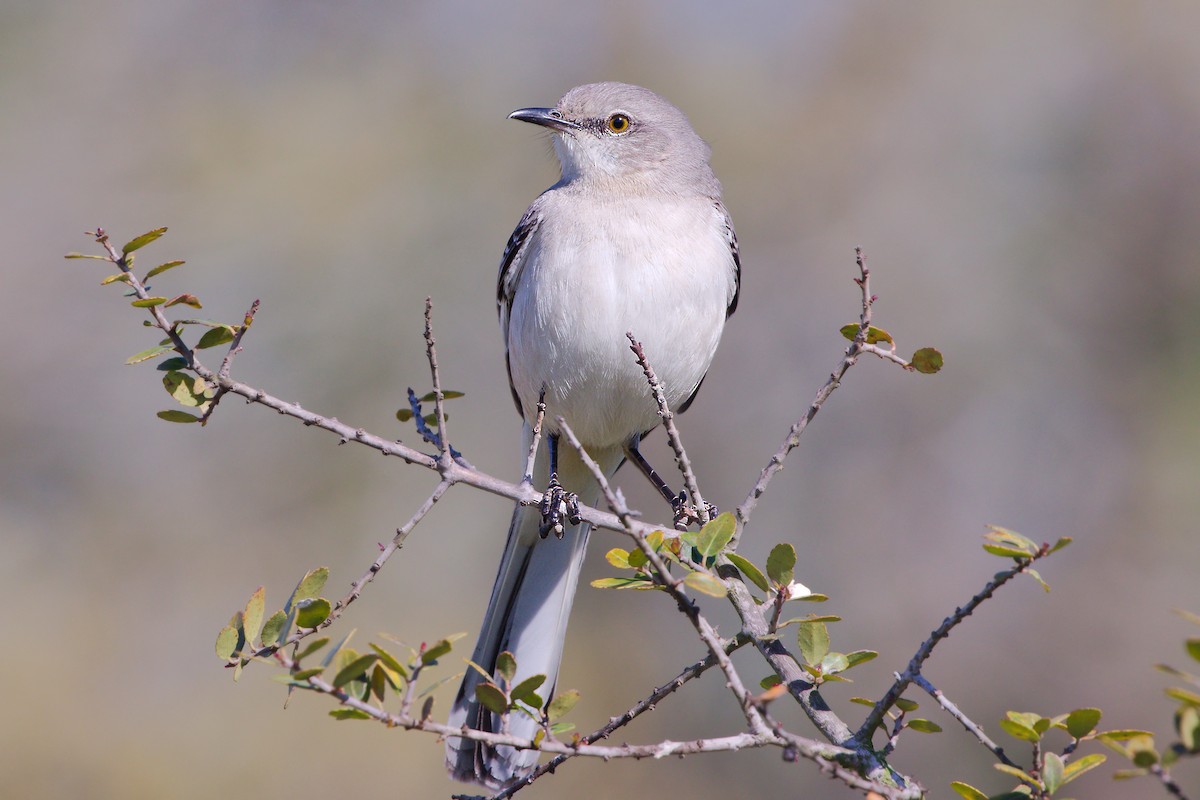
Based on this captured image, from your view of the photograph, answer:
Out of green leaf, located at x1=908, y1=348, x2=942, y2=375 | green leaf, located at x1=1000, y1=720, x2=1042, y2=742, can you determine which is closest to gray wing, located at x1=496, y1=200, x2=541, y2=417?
green leaf, located at x1=908, y1=348, x2=942, y2=375

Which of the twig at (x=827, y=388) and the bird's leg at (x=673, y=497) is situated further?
the bird's leg at (x=673, y=497)

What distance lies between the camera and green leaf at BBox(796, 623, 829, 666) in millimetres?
2682

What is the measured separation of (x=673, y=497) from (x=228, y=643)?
2522mm

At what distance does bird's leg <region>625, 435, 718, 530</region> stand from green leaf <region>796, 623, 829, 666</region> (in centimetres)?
75

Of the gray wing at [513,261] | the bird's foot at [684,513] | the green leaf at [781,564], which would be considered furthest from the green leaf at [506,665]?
the gray wing at [513,261]

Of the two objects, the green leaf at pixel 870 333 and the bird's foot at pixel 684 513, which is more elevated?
the green leaf at pixel 870 333

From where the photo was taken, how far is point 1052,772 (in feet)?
7.40

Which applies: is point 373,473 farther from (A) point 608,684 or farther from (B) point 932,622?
(B) point 932,622

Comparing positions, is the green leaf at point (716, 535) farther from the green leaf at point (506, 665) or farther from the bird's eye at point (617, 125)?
the bird's eye at point (617, 125)

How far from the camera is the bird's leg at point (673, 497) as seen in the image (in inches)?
160

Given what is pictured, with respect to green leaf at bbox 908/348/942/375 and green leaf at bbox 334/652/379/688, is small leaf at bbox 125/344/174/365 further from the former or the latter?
green leaf at bbox 908/348/942/375

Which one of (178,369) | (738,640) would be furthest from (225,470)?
(738,640)

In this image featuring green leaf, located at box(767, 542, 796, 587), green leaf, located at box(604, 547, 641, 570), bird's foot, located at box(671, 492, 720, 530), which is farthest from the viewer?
bird's foot, located at box(671, 492, 720, 530)

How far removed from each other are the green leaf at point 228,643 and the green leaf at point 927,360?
6.33 ft
